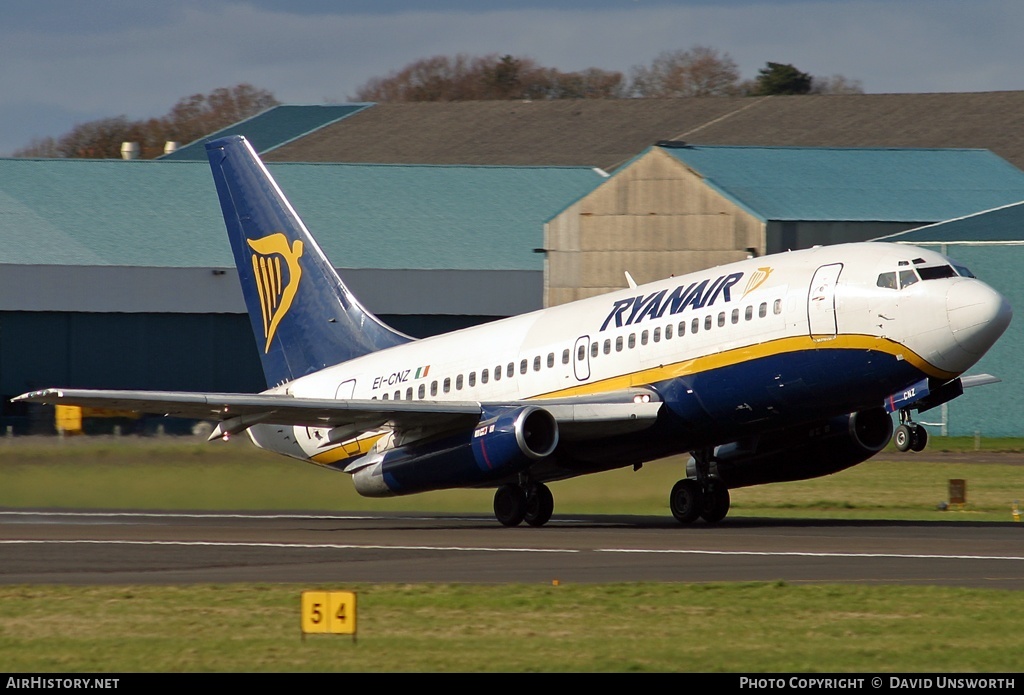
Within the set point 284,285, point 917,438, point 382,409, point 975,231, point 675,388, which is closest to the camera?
point 917,438

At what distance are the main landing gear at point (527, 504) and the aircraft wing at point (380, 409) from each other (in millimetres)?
1710

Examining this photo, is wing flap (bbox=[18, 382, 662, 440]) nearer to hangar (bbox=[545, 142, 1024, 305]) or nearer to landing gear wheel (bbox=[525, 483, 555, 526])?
landing gear wheel (bbox=[525, 483, 555, 526])

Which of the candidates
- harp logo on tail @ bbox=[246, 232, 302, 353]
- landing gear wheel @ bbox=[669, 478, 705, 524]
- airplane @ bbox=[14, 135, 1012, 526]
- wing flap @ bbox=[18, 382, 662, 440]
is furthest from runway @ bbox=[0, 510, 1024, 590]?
harp logo on tail @ bbox=[246, 232, 302, 353]

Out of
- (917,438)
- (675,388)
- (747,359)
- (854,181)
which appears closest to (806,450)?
(675,388)

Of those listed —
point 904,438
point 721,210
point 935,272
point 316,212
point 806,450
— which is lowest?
point 806,450

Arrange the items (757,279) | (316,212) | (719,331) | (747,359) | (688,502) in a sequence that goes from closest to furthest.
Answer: (747,359) < (757,279) < (719,331) < (688,502) < (316,212)

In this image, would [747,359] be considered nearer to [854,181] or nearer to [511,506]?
[511,506]

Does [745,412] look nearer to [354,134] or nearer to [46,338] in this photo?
[46,338]

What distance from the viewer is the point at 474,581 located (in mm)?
20984

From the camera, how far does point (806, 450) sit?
32.5 meters

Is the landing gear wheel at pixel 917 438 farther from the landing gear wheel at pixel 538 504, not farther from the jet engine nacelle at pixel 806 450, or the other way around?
the landing gear wheel at pixel 538 504

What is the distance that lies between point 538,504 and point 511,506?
0.54 metres

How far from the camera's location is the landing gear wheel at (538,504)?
105 ft

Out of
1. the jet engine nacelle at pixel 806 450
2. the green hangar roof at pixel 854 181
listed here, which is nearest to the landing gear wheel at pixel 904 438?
the jet engine nacelle at pixel 806 450
